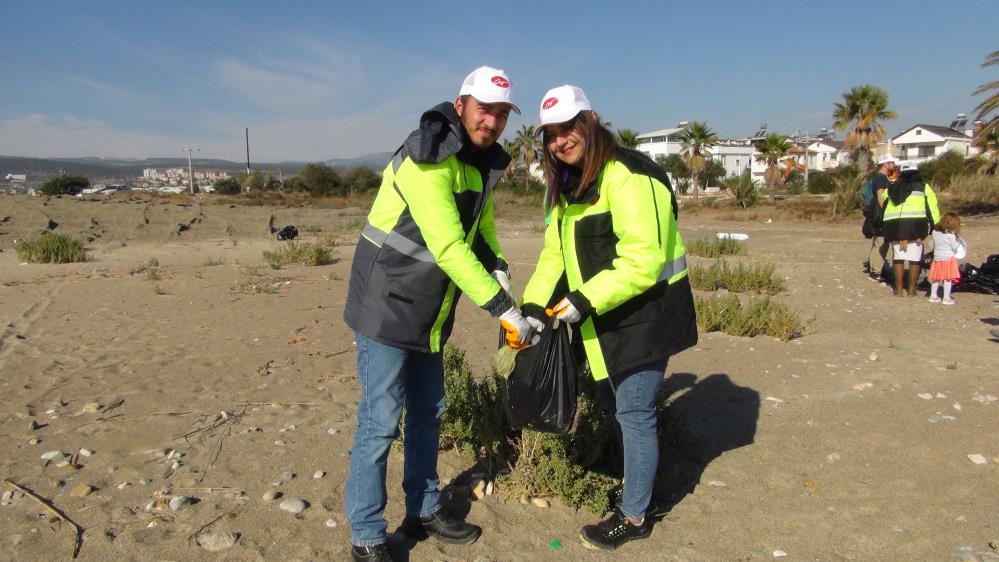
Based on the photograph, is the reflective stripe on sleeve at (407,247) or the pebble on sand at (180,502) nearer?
the reflective stripe on sleeve at (407,247)

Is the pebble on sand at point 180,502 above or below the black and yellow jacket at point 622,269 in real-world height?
below

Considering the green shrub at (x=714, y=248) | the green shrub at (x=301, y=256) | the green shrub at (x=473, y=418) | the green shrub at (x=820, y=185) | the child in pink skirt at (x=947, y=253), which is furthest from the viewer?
the green shrub at (x=820, y=185)


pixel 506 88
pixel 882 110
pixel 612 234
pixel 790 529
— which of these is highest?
pixel 882 110

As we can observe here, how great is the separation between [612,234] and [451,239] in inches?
27.3

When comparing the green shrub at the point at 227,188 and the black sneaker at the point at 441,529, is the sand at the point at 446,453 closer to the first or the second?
the black sneaker at the point at 441,529

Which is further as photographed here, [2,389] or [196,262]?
[196,262]

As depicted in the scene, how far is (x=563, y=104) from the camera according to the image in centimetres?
265

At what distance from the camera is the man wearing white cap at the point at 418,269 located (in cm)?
253

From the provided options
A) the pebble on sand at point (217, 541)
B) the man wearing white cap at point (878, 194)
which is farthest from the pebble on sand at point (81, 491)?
the man wearing white cap at point (878, 194)

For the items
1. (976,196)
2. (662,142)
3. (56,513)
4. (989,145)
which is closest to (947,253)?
(56,513)

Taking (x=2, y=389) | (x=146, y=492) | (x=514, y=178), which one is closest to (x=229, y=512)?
(x=146, y=492)

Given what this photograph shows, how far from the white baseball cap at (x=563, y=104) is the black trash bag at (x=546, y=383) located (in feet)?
2.73

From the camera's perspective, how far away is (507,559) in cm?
295

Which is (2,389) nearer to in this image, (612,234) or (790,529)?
(612,234)
